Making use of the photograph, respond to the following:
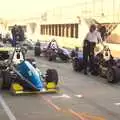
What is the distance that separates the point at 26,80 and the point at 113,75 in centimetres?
308

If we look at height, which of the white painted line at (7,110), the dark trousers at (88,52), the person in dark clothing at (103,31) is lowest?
the white painted line at (7,110)

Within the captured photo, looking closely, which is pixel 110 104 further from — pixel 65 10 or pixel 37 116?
pixel 65 10

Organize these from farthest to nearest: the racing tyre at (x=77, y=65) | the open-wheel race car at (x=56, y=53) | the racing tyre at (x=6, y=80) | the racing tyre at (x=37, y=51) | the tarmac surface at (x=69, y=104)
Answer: the racing tyre at (x=37, y=51), the open-wheel race car at (x=56, y=53), the racing tyre at (x=77, y=65), the racing tyre at (x=6, y=80), the tarmac surface at (x=69, y=104)

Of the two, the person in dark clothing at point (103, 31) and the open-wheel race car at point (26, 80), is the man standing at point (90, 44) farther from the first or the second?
the person in dark clothing at point (103, 31)

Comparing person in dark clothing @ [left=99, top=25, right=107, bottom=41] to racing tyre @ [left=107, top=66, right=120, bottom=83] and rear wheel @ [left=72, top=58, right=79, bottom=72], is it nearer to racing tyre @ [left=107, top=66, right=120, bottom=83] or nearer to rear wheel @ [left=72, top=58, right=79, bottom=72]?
rear wheel @ [left=72, top=58, right=79, bottom=72]

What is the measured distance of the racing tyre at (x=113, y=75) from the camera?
45.5 feet

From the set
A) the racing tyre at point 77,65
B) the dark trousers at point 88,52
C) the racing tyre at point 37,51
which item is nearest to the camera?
the dark trousers at point 88,52

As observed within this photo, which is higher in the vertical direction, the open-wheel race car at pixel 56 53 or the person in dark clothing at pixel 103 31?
the person in dark clothing at pixel 103 31

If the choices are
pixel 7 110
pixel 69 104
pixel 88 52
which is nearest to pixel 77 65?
pixel 88 52

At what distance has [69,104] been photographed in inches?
423

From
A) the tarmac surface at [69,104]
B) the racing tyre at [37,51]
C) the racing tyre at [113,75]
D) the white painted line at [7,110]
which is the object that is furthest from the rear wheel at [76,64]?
the racing tyre at [37,51]

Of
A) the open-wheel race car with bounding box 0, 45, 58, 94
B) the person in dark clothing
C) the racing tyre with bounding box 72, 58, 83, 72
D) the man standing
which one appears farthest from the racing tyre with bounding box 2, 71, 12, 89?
the person in dark clothing

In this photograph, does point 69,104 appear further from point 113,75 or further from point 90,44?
point 90,44

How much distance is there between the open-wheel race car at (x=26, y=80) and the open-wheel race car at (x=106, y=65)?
2069 millimetres
